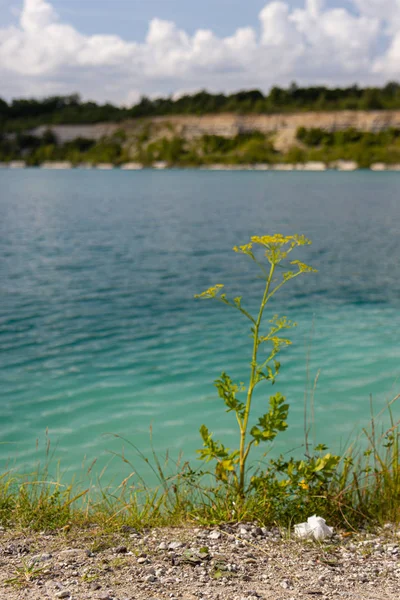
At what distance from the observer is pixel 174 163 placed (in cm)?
15400

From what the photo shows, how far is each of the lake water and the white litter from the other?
2.69 metres

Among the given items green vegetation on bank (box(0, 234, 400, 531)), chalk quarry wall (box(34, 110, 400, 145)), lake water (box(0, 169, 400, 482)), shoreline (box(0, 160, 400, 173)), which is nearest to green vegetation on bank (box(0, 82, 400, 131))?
chalk quarry wall (box(34, 110, 400, 145))

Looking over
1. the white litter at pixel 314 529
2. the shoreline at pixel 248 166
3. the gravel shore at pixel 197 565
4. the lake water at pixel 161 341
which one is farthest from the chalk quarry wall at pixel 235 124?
the gravel shore at pixel 197 565

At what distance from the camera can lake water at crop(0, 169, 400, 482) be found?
26.8ft

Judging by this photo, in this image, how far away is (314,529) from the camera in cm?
402

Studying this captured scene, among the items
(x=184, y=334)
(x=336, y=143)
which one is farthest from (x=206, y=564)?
(x=336, y=143)

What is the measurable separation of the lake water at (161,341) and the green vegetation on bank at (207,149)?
114926 millimetres

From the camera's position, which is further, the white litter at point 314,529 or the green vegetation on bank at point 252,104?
the green vegetation on bank at point 252,104

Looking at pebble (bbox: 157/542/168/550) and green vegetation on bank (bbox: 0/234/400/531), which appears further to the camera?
green vegetation on bank (bbox: 0/234/400/531)

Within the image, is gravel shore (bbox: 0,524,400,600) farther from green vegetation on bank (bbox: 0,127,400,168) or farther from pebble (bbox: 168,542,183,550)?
green vegetation on bank (bbox: 0,127,400,168)

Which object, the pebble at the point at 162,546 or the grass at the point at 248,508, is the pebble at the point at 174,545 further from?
the grass at the point at 248,508

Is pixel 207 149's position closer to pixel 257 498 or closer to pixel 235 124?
pixel 235 124

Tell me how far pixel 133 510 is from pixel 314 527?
4.29 feet

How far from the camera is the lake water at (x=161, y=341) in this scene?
322 inches
